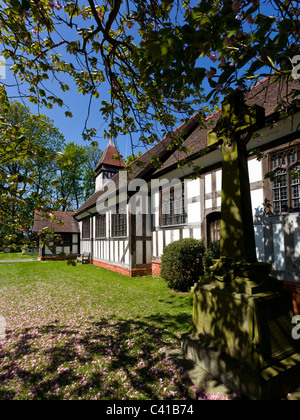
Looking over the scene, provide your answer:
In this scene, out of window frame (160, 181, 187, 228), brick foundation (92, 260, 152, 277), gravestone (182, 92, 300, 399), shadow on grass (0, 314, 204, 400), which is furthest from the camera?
brick foundation (92, 260, 152, 277)

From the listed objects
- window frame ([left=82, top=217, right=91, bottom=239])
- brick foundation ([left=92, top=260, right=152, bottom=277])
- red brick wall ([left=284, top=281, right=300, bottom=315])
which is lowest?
brick foundation ([left=92, top=260, right=152, bottom=277])

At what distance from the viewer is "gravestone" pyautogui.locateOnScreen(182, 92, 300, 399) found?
2.42 meters

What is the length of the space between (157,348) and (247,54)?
4.40 meters

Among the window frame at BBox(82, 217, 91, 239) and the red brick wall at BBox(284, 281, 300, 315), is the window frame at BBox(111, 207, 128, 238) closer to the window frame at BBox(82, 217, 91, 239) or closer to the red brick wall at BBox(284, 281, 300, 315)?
the window frame at BBox(82, 217, 91, 239)

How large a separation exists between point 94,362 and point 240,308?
241cm

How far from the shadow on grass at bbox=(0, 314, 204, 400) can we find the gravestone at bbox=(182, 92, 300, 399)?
2.05 feet

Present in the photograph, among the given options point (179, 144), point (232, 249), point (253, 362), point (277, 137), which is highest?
point (277, 137)

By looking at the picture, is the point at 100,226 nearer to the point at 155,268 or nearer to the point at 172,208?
the point at 155,268

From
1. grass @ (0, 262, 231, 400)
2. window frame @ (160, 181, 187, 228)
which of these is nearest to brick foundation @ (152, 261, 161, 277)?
window frame @ (160, 181, 187, 228)

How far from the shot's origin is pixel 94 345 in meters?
3.89

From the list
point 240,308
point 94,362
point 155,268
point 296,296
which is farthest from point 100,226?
point 240,308

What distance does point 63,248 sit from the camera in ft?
72.9
